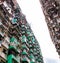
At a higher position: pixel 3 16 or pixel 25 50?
pixel 3 16

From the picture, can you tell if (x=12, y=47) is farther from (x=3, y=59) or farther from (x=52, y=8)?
(x=52, y=8)

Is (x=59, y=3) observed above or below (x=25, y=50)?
above

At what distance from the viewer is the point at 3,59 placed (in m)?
29.2

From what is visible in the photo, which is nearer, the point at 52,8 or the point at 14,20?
the point at 52,8

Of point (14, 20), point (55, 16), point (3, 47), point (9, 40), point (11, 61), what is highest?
point (14, 20)

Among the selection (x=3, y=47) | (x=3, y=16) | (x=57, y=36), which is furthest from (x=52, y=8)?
(x=3, y=47)

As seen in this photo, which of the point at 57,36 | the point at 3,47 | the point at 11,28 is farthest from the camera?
the point at 11,28

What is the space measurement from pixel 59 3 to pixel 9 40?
39.2 feet

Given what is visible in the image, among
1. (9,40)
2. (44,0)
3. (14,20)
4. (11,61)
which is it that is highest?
(44,0)

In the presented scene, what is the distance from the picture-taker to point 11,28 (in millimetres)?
38594

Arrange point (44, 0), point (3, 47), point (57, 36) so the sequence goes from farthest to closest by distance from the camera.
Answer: point (44, 0) → point (57, 36) → point (3, 47)

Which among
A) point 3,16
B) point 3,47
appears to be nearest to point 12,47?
point 3,47

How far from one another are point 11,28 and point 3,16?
420 centimetres

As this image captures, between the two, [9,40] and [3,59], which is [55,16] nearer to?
[9,40]
